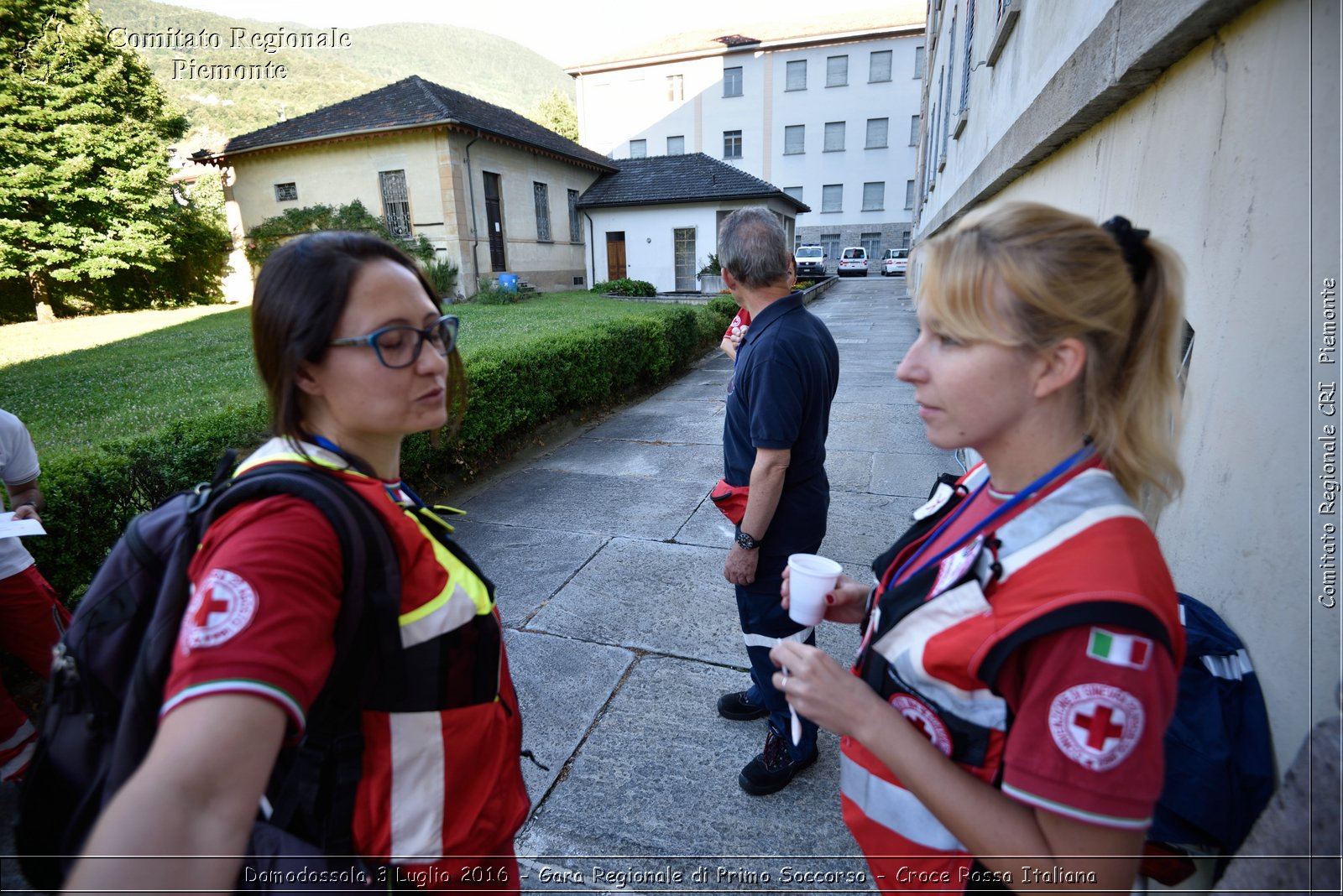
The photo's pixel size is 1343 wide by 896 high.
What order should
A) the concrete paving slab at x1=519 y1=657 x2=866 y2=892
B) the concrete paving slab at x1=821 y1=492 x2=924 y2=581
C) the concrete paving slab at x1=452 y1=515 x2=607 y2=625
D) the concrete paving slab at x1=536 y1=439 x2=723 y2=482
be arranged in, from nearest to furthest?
the concrete paving slab at x1=519 y1=657 x2=866 y2=892 → the concrete paving slab at x1=452 y1=515 x2=607 y2=625 → the concrete paving slab at x1=821 y1=492 x2=924 y2=581 → the concrete paving slab at x1=536 y1=439 x2=723 y2=482

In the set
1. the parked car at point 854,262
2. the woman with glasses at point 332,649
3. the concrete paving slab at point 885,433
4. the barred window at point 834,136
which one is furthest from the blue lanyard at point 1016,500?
the barred window at point 834,136

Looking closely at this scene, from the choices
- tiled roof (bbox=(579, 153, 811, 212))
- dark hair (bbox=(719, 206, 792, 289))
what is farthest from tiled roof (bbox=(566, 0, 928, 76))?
dark hair (bbox=(719, 206, 792, 289))

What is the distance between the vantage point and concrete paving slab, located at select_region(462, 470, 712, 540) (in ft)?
16.5

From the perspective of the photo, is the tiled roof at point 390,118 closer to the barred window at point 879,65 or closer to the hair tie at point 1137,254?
the hair tie at point 1137,254

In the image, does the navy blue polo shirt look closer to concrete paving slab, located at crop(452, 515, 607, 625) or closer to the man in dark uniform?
the man in dark uniform

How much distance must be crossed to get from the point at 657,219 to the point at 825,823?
26330 millimetres

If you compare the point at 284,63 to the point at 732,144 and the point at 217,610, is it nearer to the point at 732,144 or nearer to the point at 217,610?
the point at 217,610

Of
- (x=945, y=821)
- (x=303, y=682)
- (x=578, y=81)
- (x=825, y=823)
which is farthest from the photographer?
(x=578, y=81)

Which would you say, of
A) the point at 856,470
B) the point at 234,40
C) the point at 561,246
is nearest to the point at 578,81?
the point at 561,246

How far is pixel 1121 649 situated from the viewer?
0.89 meters

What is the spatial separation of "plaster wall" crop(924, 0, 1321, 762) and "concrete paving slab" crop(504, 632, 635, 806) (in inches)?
91.8

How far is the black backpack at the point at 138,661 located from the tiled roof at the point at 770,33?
43.8 meters

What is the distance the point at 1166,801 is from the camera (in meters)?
1.30

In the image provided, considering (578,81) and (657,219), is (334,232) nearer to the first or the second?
(657,219)
